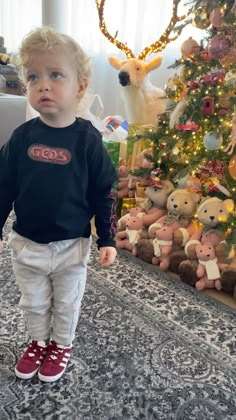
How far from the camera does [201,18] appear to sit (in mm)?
1693

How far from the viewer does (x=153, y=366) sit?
3.81 ft

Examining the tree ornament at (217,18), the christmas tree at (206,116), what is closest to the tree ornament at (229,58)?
the christmas tree at (206,116)

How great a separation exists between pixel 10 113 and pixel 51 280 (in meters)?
1.90

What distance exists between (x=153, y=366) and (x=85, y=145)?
2.11 ft

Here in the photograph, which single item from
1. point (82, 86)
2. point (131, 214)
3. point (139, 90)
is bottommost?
point (131, 214)

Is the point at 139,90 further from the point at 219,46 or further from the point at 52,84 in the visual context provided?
the point at 52,84

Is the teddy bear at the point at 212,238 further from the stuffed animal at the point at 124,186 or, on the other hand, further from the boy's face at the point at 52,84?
the boy's face at the point at 52,84

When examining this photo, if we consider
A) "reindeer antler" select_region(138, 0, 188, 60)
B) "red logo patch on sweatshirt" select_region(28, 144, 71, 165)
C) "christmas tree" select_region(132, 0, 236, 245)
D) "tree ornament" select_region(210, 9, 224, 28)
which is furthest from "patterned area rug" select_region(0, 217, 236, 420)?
"reindeer antler" select_region(138, 0, 188, 60)

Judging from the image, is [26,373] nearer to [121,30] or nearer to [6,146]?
[6,146]

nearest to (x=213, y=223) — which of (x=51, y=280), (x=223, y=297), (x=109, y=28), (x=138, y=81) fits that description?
(x=223, y=297)

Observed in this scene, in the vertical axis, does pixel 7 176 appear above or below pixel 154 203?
above

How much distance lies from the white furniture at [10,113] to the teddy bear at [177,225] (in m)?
1.38

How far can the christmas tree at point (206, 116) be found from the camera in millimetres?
1578

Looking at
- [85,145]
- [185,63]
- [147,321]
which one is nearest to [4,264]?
[147,321]
